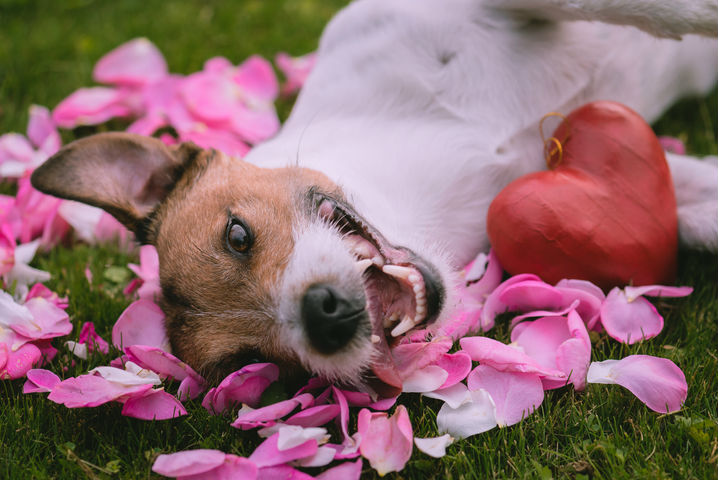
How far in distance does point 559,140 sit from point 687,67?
4.80 feet

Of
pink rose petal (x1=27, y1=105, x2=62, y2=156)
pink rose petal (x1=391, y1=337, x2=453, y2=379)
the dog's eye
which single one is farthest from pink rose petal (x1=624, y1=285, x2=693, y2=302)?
pink rose petal (x1=27, y1=105, x2=62, y2=156)

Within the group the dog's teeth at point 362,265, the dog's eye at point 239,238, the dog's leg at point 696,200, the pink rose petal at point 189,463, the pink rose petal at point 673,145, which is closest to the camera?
the pink rose petal at point 189,463

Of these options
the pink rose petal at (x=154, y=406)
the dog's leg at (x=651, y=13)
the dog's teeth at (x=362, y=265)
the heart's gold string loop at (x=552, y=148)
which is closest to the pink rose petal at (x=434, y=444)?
the dog's teeth at (x=362, y=265)

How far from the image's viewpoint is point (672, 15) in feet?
9.87

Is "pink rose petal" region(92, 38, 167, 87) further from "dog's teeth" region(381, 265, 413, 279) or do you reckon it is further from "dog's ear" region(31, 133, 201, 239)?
"dog's teeth" region(381, 265, 413, 279)

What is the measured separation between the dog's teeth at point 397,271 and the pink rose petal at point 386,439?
17.7 inches

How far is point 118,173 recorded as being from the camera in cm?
311

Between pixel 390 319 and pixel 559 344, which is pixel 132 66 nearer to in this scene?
pixel 390 319

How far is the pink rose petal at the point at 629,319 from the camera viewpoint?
8.82 feet

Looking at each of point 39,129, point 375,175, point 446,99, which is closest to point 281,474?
point 375,175

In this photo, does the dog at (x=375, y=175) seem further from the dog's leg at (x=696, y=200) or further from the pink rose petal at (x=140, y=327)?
the pink rose petal at (x=140, y=327)

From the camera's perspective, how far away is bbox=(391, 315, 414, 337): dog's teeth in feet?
7.97

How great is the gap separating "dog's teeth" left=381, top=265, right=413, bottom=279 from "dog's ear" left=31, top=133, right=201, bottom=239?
1.20 m

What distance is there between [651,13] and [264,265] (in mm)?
1968
